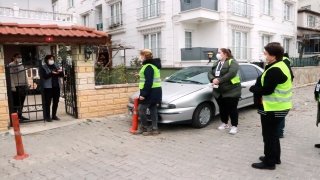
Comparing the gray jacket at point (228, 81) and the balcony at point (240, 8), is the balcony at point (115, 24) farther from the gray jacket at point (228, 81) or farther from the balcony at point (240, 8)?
the gray jacket at point (228, 81)

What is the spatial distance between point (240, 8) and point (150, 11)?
18.9ft

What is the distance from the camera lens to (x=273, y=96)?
3.53 meters

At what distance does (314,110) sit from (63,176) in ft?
25.1

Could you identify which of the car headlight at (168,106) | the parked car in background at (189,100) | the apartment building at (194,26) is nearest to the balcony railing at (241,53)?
the apartment building at (194,26)

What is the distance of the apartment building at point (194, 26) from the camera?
14953mm

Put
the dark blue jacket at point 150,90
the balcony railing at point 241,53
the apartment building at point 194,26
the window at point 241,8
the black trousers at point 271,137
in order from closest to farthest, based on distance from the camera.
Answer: the black trousers at point 271,137 → the dark blue jacket at point 150,90 → the apartment building at point 194,26 → the window at point 241,8 → the balcony railing at point 241,53

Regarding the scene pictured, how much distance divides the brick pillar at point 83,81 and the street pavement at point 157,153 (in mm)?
563

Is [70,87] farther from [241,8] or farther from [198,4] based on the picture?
[241,8]

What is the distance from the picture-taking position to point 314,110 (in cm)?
804

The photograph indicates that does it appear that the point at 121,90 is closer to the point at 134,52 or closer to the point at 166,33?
the point at 166,33

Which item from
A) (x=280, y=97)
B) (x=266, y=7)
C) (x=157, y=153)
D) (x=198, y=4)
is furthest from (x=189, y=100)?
(x=266, y=7)

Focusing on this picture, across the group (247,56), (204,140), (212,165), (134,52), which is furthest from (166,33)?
(212,165)

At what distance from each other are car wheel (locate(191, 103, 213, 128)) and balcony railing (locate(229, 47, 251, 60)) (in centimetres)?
1105

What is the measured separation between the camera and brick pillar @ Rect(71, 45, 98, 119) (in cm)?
671
